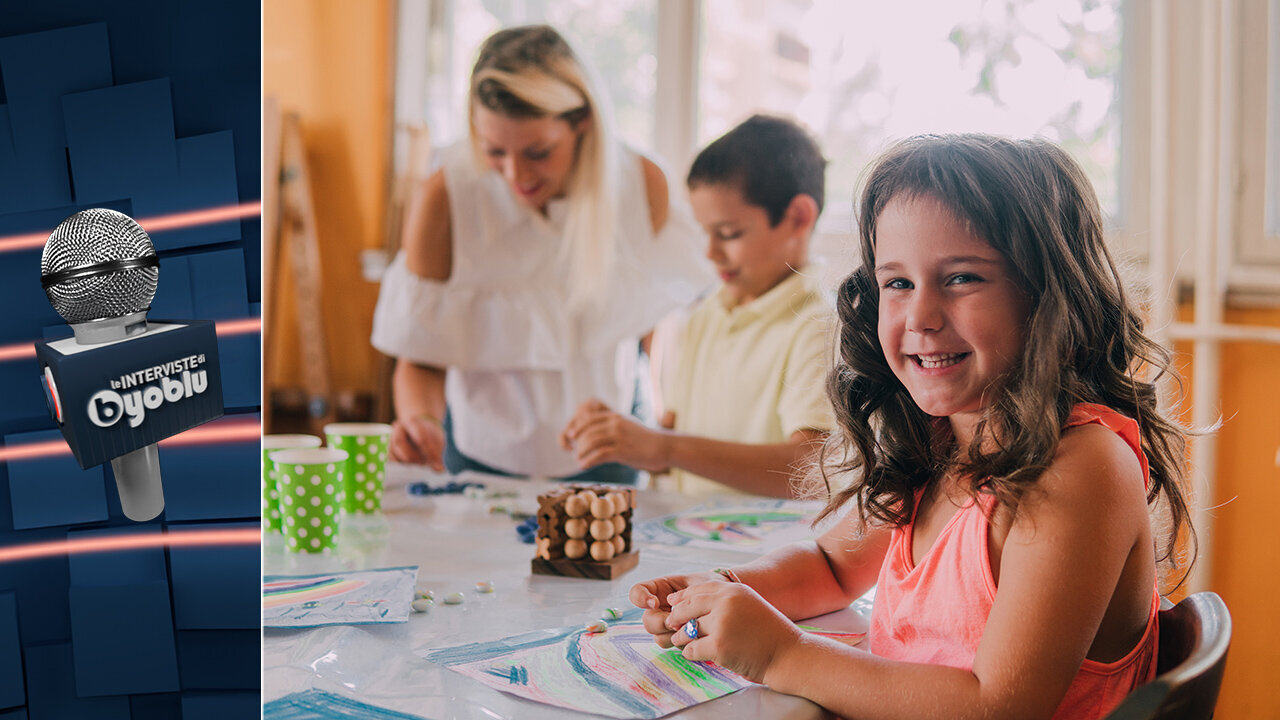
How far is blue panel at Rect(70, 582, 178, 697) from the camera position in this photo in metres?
0.62

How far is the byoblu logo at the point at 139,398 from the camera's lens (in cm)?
55

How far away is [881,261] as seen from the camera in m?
0.77

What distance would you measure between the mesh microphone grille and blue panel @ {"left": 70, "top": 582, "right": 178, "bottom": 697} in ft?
0.64

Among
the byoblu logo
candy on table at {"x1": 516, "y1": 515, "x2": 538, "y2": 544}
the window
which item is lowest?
candy on table at {"x1": 516, "y1": 515, "x2": 538, "y2": 544}

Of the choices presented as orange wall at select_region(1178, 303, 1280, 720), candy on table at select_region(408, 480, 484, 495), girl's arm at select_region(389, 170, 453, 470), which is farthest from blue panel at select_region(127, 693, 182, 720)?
orange wall at select_region(1178, 303, 1280, 720)

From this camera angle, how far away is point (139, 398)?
1.88 feet

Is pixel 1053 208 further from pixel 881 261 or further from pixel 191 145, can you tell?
pixel 191 145

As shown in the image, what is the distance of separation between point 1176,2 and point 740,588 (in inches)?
75.6

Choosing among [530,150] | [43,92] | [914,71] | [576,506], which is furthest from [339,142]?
[43,92]

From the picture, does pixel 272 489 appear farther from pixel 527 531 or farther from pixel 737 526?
pixel 737 526

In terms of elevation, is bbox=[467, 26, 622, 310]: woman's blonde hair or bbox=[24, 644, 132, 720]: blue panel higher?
bbox=[467, 26, 622, 310]: woman's blonde hair

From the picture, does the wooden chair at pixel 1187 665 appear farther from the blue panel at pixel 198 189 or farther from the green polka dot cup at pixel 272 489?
the green polka dot cup at pixel 272 489

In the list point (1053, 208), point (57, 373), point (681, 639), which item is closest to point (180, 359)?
point (57, 373)

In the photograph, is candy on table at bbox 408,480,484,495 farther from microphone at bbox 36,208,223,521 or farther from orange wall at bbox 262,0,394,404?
orange wall at bbox 262,0,394,404
